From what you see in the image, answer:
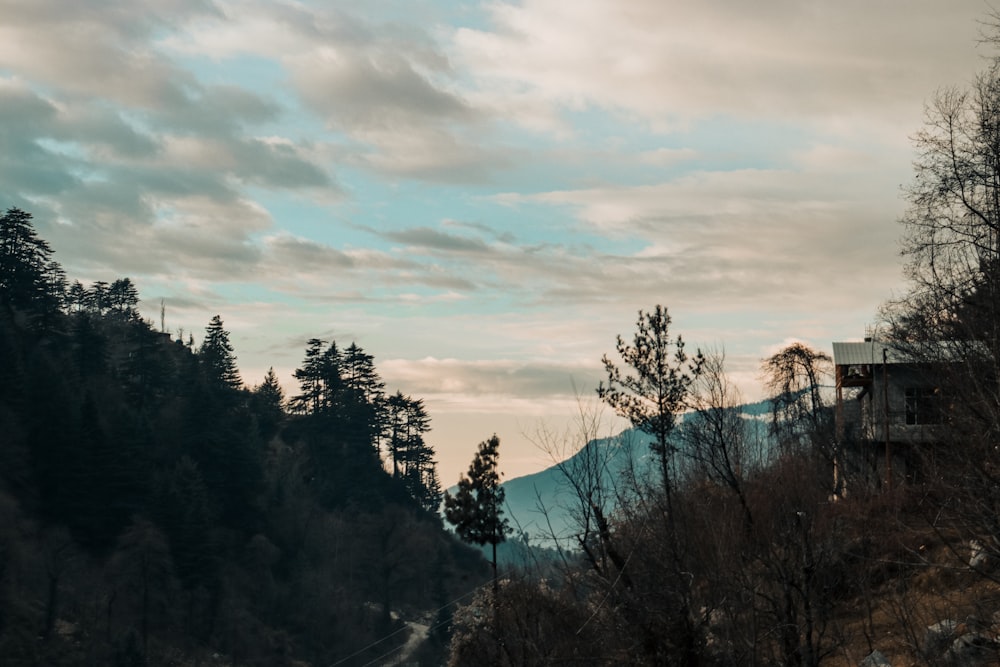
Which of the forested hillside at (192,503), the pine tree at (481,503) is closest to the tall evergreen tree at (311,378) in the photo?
the forested hillside at (192,503)

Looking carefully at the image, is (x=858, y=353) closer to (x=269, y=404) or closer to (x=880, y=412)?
(x=880, y=412)

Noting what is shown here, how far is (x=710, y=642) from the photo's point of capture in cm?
2050

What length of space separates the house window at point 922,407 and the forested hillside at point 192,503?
61.4 m

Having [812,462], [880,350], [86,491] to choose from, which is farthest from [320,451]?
[812,462]

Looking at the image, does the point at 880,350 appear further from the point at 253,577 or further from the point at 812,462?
the point at 253,577

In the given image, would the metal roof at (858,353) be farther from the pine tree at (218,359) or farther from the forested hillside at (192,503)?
the pine tree at (218,359)

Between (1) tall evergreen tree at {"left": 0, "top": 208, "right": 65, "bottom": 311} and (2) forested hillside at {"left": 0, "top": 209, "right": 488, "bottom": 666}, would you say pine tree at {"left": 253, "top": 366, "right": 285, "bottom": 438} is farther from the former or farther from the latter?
(1) tall evergreen tree at {"left": 0, "top": 208, "right": 65, "bottom": 311}

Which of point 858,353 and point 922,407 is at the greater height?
point 858,353

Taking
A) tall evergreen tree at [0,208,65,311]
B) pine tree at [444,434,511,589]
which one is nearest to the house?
pine tree at [444,434,511,589]

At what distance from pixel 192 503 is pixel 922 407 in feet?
262

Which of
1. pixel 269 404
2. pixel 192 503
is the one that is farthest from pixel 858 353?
pixel 269 404

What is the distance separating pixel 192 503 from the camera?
9906 centimetres

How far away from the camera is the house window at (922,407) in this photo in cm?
3167

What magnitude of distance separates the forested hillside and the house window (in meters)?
61.4
